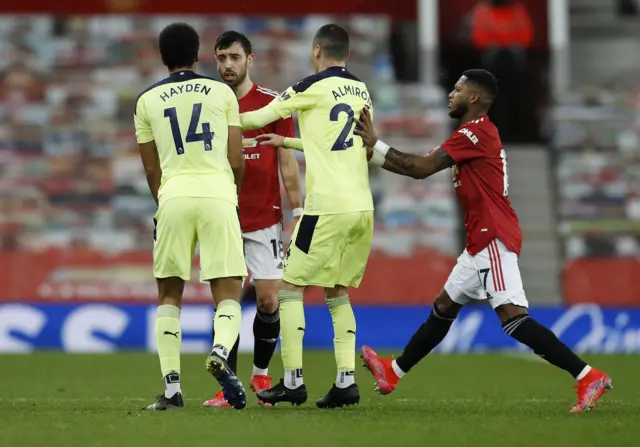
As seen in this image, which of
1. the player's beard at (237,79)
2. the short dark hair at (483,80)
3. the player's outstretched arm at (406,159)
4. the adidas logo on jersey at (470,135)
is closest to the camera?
the player's outstretched arm at (406,159)

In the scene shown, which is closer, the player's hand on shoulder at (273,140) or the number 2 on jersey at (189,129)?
the number 2 on jersey at (189,129)

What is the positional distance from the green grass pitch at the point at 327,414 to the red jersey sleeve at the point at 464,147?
1.61 m

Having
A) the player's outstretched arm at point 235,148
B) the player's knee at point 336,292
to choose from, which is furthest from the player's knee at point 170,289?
the player's knee at point 336,292

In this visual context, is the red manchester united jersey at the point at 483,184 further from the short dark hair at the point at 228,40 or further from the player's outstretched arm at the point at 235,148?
the short dark hair at the point at 228,40

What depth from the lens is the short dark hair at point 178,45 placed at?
24.7ft

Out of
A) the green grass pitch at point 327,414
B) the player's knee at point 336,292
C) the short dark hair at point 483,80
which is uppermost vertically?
the short dark hair at point 483,80

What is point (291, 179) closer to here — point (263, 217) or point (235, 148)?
point (263, 217)

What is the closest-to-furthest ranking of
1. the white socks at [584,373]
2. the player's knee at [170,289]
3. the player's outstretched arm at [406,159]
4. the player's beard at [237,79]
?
the player's knee at [170,289]
the white socks at [584,373]
the player's outstretched arm at [406,159]
the player's beard at [237,79]

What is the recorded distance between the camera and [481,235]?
7.99 m

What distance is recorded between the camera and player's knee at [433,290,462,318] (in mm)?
8320

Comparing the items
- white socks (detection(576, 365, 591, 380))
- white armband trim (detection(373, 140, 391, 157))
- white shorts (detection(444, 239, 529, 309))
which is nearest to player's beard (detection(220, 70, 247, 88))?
white armband trim (detection(373, 140, 391, 157))

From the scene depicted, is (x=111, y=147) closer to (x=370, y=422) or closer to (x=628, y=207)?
(x=628, y=207)

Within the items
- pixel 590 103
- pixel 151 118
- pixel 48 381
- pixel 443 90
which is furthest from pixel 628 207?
pixel 151 118

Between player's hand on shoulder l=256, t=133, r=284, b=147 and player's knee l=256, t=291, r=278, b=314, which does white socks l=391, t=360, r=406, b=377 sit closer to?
player's knee l=256, t=291, r=278, b=314
